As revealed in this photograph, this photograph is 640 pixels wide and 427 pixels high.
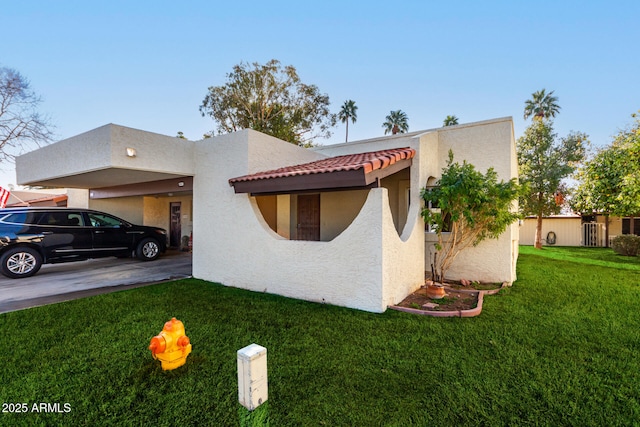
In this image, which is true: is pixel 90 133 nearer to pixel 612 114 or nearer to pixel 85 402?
pixel 85 402

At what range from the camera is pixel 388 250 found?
5418mm

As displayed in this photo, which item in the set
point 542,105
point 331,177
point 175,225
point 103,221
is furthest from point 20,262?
point 542,105

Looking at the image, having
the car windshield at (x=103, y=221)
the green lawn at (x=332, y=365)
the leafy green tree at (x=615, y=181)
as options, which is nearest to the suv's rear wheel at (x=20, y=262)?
the car windshield at (x=103, y=221)

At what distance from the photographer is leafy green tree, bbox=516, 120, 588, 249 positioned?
18234 millimetres

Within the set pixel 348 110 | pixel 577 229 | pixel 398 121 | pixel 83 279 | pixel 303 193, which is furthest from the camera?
pixel 398 121

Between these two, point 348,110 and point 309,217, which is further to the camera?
point 348,110

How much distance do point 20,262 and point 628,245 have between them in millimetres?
24472

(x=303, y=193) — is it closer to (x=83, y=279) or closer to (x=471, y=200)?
(x=471, y=200)

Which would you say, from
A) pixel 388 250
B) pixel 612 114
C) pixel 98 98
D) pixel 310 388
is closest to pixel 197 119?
pixel 98 98

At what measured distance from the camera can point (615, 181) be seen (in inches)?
484

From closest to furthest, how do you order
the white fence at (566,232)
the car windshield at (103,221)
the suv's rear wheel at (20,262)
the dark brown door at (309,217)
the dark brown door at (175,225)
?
1. the suv's rear wheel at (20,262)
2. the car windshield at (103,221)
3. the dark brown door at (309,217)
4. the dark brown door at (175,225)
5. the white fence at (566,232)

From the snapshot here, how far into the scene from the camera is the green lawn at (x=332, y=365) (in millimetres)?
2668

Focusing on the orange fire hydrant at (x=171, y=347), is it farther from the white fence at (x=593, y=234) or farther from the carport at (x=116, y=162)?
the white fence at (x=593, y=234)

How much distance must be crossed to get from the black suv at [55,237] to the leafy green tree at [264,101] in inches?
680
